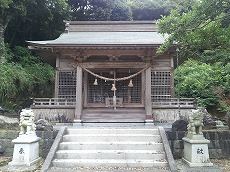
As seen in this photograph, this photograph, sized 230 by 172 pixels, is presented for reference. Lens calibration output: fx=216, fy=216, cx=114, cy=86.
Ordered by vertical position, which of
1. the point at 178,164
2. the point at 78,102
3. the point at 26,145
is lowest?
the point at 178,164

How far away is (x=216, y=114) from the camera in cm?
1498

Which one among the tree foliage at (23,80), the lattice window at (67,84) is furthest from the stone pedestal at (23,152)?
the tree foliage at (23,80)

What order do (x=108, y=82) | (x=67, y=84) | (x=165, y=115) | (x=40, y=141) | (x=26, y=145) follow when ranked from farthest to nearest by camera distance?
(x=108, y=82) → (x=67, y=84) → (x=165, y=115) → (x=40, y=141) → (x=26, y=145)

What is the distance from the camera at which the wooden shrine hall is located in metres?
10.9

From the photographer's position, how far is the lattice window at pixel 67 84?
39.7ft

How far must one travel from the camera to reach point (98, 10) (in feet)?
90.4

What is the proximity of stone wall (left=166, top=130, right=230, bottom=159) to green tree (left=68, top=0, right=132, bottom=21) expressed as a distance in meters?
23.1

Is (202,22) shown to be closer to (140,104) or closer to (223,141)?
(223,141)

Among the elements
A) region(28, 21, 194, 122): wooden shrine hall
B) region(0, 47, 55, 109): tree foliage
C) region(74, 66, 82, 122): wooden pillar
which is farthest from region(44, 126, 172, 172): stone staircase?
region(0, 47, 55, 109): tree foliage

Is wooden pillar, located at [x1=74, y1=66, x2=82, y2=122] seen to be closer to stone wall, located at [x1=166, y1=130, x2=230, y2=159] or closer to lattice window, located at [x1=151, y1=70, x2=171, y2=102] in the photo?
lattice window, located at [x1=151, y1=70, x2=171, y2=102]

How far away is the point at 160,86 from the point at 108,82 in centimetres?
296

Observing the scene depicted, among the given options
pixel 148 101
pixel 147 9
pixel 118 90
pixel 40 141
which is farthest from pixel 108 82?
pixel 147 9

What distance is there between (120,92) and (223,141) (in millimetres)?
6381

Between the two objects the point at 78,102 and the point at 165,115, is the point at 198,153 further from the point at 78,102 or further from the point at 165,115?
the point at 78,102
